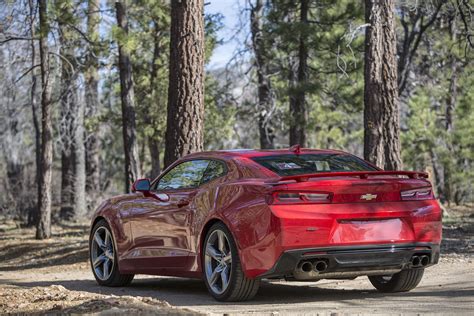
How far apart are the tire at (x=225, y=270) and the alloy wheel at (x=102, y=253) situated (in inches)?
85.7

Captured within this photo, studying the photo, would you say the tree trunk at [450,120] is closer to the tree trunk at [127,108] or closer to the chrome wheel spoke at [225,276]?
the tree trunk at [127,108]

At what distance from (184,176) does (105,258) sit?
74.5 inches

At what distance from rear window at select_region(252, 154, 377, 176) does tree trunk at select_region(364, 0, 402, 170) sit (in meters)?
6.69

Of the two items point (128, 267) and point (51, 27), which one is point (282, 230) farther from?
point (51, 27)

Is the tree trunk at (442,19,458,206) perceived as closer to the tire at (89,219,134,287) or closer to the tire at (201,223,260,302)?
the tire at (89,219,134,287)

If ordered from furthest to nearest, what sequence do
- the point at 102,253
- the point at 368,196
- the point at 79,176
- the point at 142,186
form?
the point at 79,176 < the point at 102,253 < the point at 142,186 < the point at 368,196

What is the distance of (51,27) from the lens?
20219 millimetres

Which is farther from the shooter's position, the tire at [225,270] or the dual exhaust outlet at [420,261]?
the dual exhaust outlet at [420,261]

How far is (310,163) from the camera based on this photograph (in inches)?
341

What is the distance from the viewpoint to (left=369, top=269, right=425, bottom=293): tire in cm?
898

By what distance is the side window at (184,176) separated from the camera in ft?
30.2

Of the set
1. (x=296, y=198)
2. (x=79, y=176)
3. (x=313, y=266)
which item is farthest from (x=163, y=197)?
(x=79, y=176)

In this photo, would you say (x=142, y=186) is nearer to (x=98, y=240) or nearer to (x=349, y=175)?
(x=98, y=240)

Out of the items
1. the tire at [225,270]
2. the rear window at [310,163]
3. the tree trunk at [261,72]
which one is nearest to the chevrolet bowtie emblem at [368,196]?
the rear window at [310,163]
